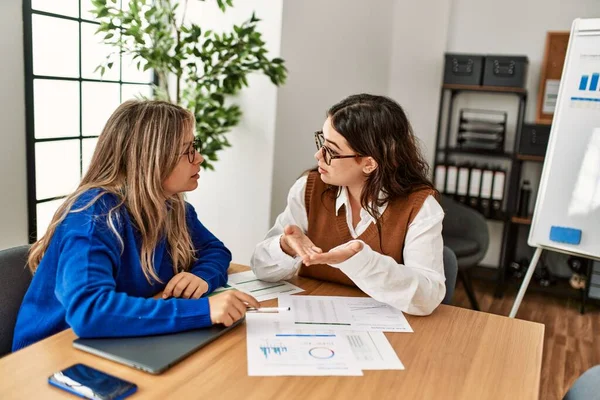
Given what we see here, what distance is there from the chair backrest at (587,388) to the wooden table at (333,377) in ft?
0.29

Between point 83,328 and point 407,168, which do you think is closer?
point 83,328

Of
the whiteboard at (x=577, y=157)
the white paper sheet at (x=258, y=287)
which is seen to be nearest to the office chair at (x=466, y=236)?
the whiteboard at (x=577, y=157)

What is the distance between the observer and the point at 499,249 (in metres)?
4.36

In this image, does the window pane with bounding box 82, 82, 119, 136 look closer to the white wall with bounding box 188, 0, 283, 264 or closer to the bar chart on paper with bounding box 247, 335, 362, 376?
the white wall with bounding box 188, 0, 283, 264

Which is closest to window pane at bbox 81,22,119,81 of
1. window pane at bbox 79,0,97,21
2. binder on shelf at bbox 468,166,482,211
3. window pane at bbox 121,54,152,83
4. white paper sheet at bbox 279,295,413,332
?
window pane at bbox 79,0,97,21

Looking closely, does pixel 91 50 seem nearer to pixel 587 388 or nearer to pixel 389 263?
pixel 389 263

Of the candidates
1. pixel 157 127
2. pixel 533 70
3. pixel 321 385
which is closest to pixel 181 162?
pixel 157 127

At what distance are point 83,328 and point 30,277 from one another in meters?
0.40

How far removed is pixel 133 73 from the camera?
304 centimetres

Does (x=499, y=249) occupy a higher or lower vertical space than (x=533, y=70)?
lower

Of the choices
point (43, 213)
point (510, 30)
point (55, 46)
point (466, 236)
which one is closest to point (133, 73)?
point (55, 46)

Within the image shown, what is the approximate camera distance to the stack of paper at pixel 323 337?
1096 mm

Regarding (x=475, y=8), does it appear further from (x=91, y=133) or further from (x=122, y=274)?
(x=122, y=274)

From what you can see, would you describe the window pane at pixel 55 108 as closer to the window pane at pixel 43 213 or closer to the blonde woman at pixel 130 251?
the window pane at pixel 43 213
